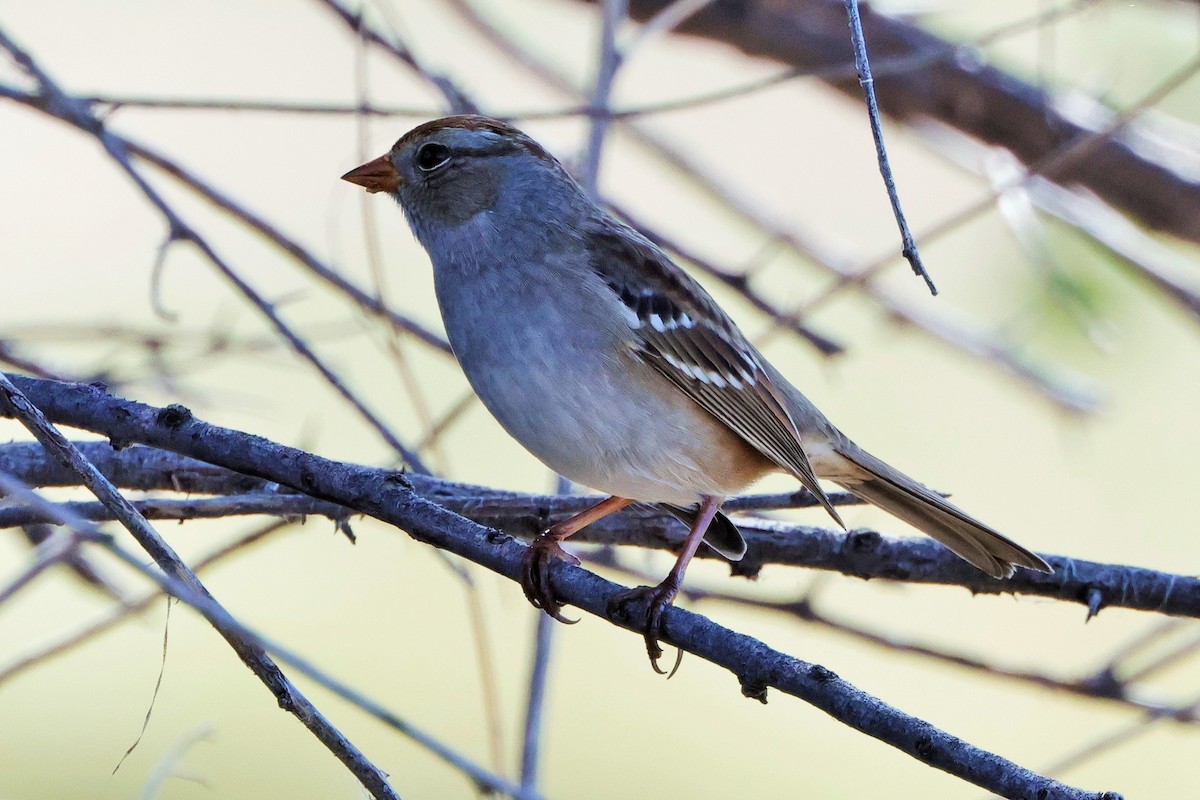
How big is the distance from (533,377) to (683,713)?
318 centimetres

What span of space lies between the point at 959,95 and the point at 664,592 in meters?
2.90

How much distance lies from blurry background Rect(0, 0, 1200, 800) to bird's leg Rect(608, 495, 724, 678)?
1.18 ft

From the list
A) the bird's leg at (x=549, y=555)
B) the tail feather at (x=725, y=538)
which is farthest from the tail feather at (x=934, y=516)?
the bird's leg at (x=549, y=555)

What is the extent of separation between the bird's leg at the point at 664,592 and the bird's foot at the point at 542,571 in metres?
0.18

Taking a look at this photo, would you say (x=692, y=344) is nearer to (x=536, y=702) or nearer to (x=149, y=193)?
(x=536, y=702)

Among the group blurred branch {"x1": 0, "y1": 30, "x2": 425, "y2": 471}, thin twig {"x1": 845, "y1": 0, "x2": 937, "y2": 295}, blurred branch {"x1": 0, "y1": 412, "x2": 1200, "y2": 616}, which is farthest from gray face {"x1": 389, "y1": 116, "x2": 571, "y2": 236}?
thin twig {"x1": 845, "y1": 0, "x2": 937, "y2": 295}

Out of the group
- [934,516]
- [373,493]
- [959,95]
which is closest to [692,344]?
[934,516]

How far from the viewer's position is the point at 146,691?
16.1ft

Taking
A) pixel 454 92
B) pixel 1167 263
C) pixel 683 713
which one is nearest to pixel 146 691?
pixel 683 713

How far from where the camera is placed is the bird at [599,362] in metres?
2.66

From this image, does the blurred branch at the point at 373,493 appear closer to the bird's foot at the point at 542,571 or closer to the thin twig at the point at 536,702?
the bird's foot at the point at 542,571

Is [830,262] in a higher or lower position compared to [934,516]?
higher

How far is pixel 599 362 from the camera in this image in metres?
2.72

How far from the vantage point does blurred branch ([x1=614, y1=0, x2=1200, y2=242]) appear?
4.32 meters
